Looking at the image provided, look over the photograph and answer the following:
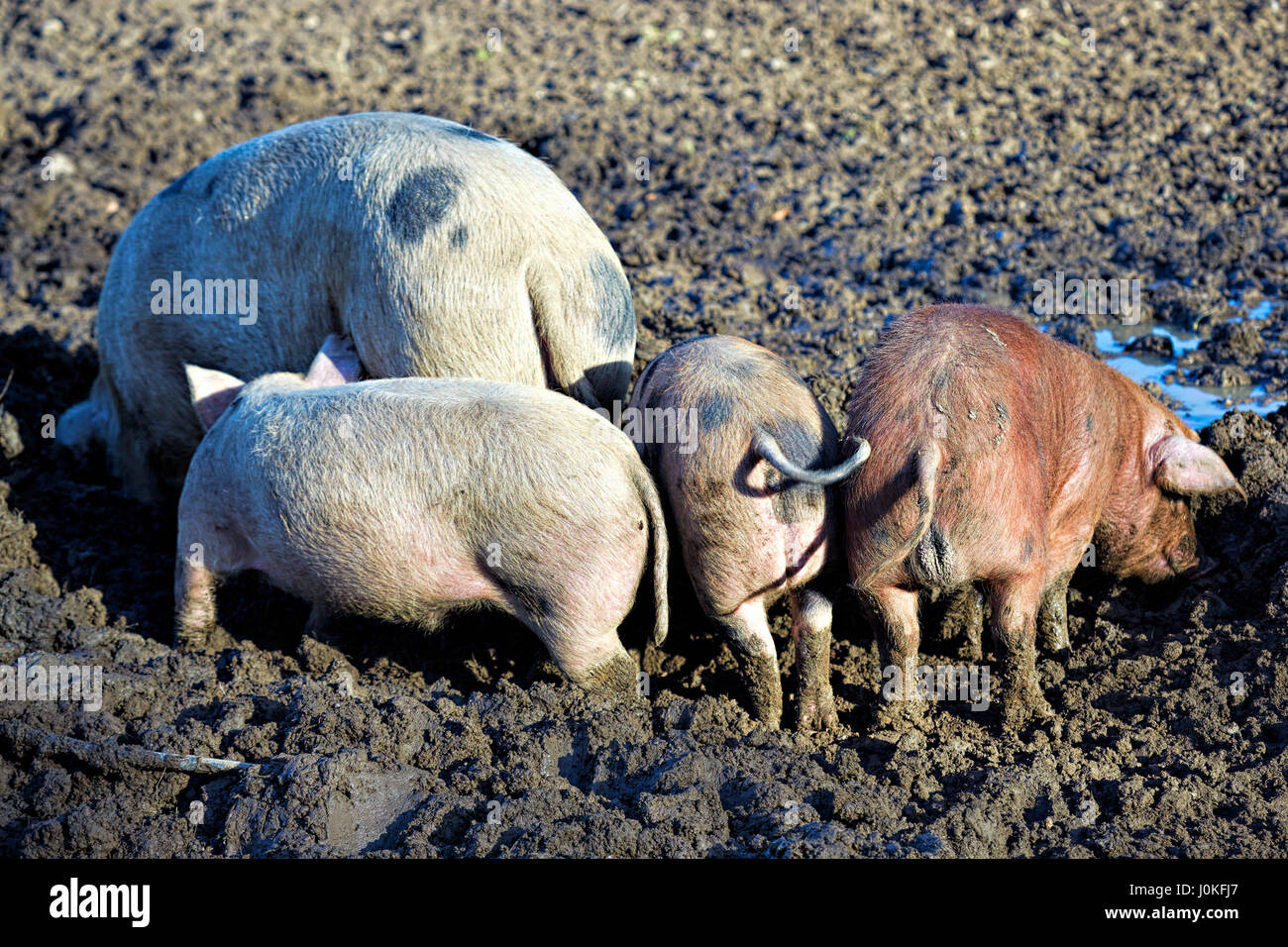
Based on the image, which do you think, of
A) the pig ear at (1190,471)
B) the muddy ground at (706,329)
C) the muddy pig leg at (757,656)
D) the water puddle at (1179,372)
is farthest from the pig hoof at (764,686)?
the water puddle at (1179,372)

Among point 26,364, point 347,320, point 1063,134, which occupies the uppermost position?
point 1063,134

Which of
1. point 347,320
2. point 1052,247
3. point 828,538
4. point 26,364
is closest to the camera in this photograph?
point 828,538

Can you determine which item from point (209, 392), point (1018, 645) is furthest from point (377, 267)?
point (1018, 645)

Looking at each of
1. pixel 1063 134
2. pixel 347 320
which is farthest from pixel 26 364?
pixel 1063 134

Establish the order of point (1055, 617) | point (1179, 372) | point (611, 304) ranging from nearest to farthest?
point (1055, 617) → point (611, 304) → point (1179, 372)

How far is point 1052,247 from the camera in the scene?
8.20 meters

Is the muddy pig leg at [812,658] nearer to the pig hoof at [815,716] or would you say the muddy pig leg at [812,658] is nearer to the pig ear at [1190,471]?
the pig hoof at [815,716]

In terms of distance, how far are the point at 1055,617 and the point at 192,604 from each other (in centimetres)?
332

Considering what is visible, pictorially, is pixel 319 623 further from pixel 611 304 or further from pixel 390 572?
pixel 611 304

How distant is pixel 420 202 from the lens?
213 inches

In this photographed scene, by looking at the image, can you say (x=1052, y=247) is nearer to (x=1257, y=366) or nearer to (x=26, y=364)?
(x=1257, y=366)

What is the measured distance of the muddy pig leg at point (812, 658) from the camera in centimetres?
475

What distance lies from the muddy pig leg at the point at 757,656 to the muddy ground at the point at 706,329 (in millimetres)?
138
